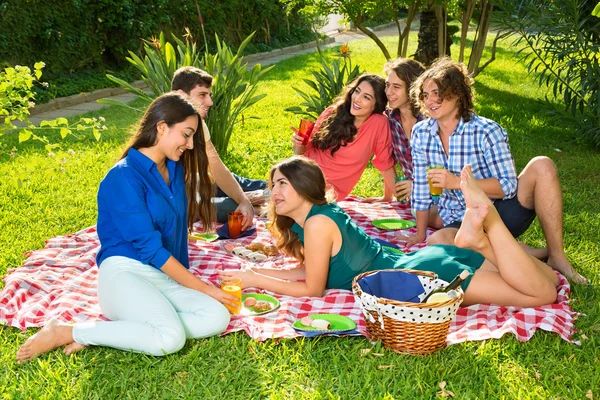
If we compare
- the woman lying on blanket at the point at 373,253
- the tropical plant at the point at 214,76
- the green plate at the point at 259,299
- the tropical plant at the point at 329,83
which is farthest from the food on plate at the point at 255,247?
the tropical plant at the point at 329,83

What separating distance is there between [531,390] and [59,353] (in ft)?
7.14

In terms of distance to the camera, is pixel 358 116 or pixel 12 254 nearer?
pixel 12 254

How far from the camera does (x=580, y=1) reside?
7270mm

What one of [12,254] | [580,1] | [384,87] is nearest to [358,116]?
[384,87]

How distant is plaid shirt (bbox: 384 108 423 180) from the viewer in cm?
548

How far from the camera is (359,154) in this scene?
5.51 meters

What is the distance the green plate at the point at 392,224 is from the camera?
520 centimetres

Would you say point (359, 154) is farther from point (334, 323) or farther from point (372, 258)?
point (334, 323)

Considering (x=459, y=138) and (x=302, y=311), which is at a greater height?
(x=459, y=138)

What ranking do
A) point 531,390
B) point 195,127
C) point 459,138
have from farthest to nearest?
1. point 459,138
2. point 195,127
3. point 531,390

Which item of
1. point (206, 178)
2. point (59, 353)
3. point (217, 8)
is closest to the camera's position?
point (59, 353)

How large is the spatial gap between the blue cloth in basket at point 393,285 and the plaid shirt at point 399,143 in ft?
7.22

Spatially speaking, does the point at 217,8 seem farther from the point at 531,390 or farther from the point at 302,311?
the point at 531,390

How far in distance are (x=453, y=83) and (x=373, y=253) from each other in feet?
4.25
